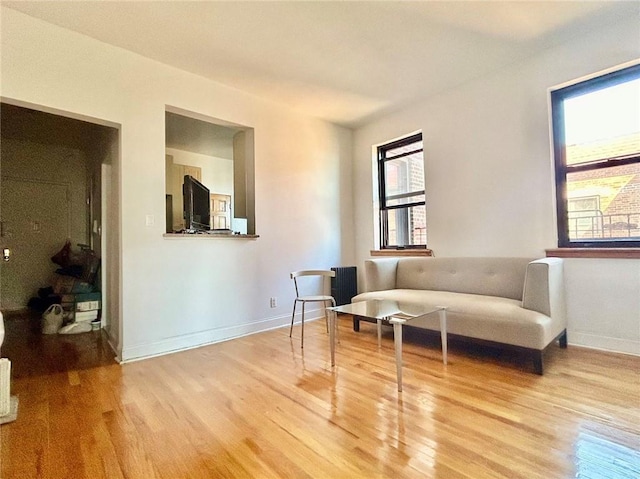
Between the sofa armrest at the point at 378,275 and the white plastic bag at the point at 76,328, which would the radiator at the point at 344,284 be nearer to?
the sofa armrest at the point at 378,275

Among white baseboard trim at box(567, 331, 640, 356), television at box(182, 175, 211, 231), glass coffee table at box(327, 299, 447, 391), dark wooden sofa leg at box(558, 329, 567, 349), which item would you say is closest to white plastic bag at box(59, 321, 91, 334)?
television at box(182, 175, 211, 231)

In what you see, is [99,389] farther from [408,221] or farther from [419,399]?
[408,221]

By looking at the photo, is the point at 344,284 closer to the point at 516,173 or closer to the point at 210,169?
the point at 516,173

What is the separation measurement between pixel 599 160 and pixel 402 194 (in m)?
2.03

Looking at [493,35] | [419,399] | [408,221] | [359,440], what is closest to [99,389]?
[359,440]

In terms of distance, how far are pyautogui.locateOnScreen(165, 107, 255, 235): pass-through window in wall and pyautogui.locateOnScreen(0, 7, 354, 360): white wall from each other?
175 millimetres

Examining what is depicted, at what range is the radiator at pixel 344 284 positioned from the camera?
13.6 ft

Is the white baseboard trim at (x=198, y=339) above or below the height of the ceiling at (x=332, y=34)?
below

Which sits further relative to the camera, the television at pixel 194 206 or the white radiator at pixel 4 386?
the television at pixel 194 206

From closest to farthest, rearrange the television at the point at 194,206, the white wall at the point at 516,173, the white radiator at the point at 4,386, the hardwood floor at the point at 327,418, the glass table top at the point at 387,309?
the hardwood floor at the point at 327,418
the white radiator at the point at 4,386
the glass table top at the point at 387,309
the white wall at the point at 516,173
the television at the point at 194,206

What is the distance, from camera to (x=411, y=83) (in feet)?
11.2

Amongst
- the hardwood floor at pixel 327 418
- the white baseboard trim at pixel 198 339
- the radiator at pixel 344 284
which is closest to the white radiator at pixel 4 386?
the hardwood floor at pixel 327 418

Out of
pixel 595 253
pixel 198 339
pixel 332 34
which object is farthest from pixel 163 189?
pixel 595 253

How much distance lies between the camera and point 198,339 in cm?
309
